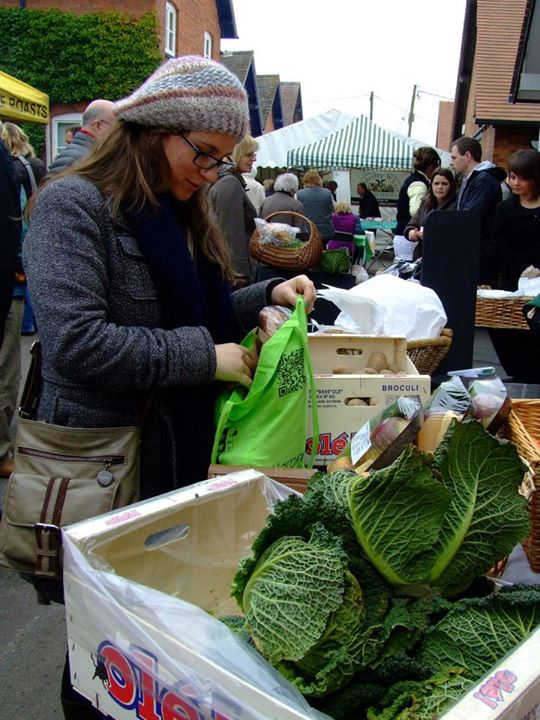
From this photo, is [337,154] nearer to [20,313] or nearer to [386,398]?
[20,313]

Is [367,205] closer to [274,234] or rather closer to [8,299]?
[274,234]

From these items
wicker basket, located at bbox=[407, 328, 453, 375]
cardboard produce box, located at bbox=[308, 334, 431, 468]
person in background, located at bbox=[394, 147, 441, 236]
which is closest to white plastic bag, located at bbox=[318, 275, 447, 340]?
wicker basket, located at bbox=[407, 328, 453, 375]

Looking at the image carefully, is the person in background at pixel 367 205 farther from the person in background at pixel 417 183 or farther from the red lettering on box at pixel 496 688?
the red lettering on box at pixel 496 688

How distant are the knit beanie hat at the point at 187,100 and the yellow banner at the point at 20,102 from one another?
830 cm

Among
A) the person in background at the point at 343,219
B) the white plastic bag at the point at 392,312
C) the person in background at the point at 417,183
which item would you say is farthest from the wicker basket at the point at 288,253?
the person in background at the point at 343,219

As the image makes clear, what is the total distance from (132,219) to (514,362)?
2.71 m

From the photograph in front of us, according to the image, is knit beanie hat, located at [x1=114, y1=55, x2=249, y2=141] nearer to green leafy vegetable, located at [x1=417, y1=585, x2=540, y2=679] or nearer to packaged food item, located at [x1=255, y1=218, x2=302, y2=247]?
green leafy vegetable, located at [x1=417, y1=585, x2=540, y2=679]

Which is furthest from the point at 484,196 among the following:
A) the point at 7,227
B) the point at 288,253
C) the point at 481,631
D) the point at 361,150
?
the point at 361,150

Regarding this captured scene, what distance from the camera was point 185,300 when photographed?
1.61m

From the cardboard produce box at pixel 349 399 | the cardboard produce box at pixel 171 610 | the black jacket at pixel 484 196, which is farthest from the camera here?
the black jacket at pixel 484 196

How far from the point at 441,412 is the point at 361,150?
15.4m

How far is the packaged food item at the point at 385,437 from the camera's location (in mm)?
1352

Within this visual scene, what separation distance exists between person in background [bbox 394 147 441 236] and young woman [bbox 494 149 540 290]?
7.29 feet

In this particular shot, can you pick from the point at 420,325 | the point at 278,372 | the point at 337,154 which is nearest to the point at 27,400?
the point at 278,372
